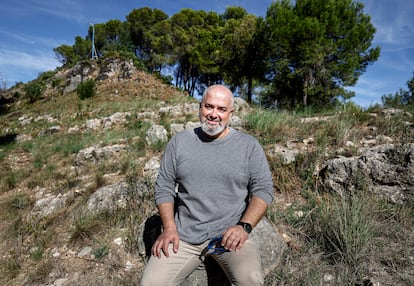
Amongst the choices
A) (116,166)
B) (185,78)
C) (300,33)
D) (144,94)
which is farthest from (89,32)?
(116,166)

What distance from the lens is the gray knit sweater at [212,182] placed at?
1.65m

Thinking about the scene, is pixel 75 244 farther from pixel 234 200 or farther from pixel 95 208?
pixel 234 200

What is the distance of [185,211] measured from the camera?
1.71 metres

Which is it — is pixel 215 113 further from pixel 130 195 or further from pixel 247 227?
pixel 130 195

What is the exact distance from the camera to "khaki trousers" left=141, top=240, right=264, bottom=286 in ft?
4.74

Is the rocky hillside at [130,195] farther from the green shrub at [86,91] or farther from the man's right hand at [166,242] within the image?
the green shrub at [86,91]

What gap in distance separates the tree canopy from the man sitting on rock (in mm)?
9196

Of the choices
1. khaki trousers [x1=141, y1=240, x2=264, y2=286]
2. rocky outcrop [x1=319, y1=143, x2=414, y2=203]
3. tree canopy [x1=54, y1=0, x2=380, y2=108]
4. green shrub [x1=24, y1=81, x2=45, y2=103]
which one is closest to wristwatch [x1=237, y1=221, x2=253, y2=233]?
khaki trousers [x1=141, y1=240, x2=264, y2=286]

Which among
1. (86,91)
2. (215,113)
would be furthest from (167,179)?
(86,91)

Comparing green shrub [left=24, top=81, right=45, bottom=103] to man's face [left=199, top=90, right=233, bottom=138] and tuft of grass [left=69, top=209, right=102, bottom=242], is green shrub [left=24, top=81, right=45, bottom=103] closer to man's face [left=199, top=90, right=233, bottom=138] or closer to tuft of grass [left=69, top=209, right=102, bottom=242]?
tuft of grass [left=69, top=209, right=102, bottom=242]

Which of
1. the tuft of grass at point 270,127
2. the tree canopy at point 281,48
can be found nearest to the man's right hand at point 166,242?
the tuft of grass at point 270,127

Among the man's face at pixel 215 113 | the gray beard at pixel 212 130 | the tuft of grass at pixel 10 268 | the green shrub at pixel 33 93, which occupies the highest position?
the green shrub at pixel 33 93

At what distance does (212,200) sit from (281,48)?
13.7 meters

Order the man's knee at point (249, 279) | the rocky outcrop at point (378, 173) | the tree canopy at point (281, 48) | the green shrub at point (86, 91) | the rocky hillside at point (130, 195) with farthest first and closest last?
the green shrub at point (86, 91)
the tree canopy at point (281, 48)
the rocky outcrop at point (378, 173)
the rocky hillside at point (130, 195)
the man's knee at point (249, 279)
